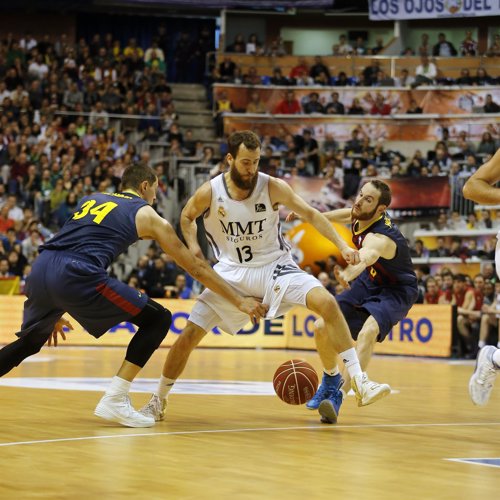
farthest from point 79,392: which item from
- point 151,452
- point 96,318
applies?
point 151,452

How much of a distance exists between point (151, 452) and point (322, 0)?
2766cm

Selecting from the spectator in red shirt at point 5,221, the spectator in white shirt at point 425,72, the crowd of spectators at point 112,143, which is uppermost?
the spectator in white shirt at point 425,72

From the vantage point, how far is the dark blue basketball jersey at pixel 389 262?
30.7 ft

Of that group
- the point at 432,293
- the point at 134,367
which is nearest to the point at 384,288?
the point at 134,367

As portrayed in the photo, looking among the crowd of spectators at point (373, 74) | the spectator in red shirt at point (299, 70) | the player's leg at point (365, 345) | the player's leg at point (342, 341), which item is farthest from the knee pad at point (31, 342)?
the spectator in red shirt at point (299, 70)

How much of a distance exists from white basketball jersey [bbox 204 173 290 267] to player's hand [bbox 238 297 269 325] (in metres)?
0.60

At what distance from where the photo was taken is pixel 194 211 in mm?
8633

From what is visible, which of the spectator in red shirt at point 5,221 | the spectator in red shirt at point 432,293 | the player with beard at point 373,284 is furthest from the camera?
the spectator in red shirt at point 5,221

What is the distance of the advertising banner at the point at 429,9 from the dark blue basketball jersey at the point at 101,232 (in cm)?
2401

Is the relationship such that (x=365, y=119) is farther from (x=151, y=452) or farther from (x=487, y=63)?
(x=151, y=452)

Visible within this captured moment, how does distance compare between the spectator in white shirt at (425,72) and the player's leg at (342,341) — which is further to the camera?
the spectator in white shirt at (425,72)

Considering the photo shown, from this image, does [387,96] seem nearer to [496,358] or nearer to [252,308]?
[252,308]

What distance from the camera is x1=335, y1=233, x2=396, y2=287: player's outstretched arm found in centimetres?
827

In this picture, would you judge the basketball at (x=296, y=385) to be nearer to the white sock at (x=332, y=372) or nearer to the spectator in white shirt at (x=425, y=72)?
the white sock at (x=332, y=372)
